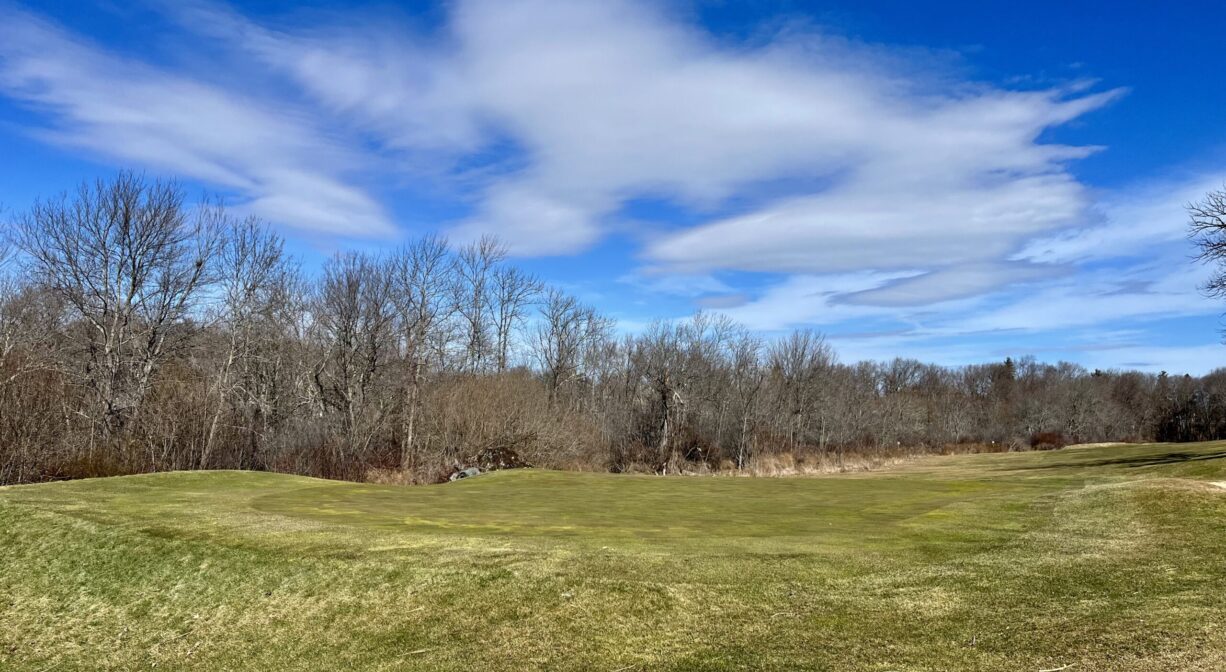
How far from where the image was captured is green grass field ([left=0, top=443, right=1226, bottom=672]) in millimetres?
6371

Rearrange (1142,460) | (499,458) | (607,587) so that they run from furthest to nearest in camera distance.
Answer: (499,458) → (1142,460) → (607,587)

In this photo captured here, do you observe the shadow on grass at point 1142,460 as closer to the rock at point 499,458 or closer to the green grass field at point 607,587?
the green grass field at point 607,587

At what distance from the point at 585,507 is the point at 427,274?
26.4 metres

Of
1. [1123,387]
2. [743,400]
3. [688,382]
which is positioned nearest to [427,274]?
[688,382]

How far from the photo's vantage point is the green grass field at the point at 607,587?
637 cm

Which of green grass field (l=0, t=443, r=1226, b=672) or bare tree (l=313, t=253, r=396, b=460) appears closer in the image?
green grass field (l=0, t=443, r=1226, b=672)

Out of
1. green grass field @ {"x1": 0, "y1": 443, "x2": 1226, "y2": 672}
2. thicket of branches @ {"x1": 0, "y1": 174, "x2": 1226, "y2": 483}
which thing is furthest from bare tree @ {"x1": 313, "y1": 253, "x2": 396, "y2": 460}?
green grass field @ {"x1": 0, "y1": 443, "x2": 1226, "y2": 672}

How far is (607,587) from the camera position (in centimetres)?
791

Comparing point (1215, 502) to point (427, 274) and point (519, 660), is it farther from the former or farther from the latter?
point (427, 274)

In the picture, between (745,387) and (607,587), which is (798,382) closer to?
(745,387)

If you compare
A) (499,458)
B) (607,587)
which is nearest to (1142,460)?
(499,458)

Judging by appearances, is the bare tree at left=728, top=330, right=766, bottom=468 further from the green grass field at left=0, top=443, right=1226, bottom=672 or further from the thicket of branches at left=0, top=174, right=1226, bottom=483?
the green grass field at left=0, top=443, right=1226, bottom=672

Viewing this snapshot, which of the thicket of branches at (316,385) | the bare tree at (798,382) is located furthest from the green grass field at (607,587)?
the bare tree at (798,382)

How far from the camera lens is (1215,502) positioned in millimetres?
11883
